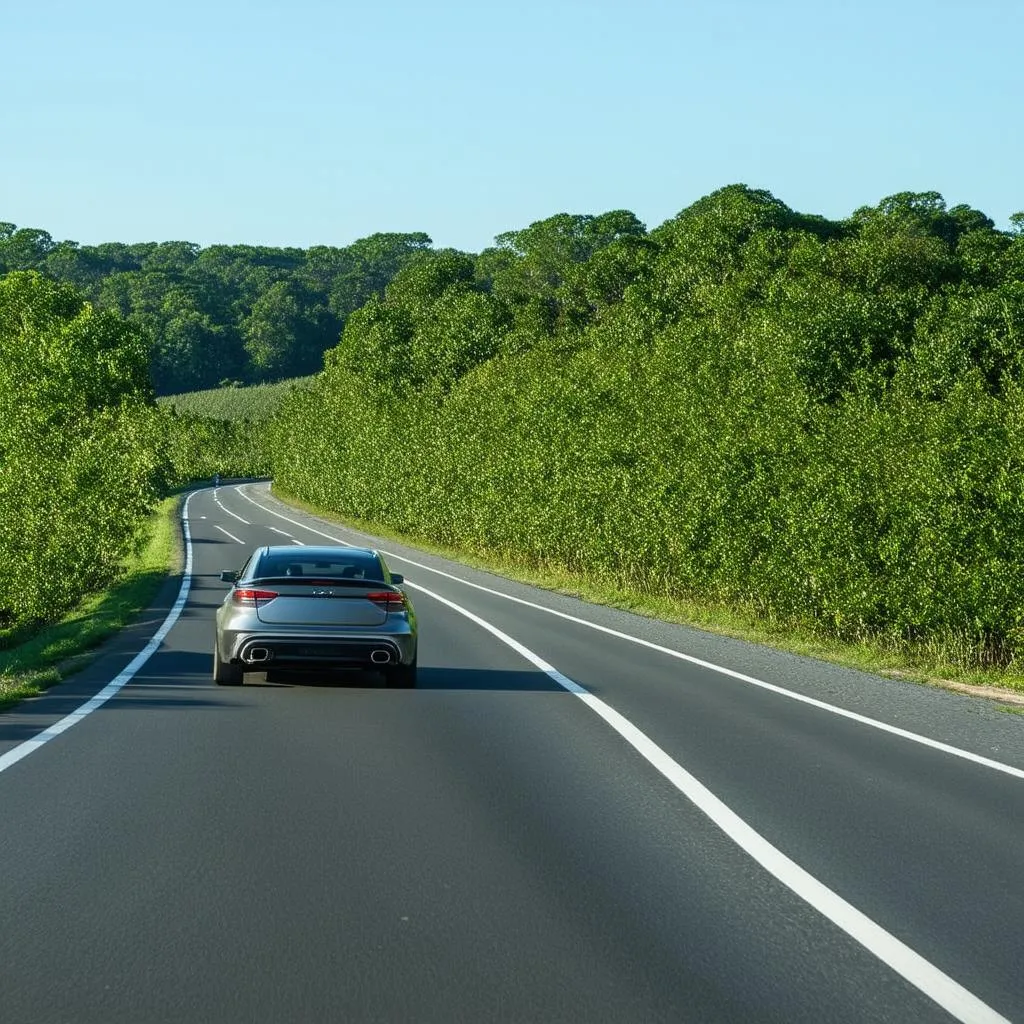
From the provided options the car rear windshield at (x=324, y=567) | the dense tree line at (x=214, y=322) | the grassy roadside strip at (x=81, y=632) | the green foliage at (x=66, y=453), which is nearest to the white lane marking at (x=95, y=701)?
the grassy roadside strip at (x=81, y=632)

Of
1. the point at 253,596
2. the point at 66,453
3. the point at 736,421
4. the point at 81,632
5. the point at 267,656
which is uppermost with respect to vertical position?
the point at 736,421

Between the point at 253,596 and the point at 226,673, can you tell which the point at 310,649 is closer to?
the point at 253,596

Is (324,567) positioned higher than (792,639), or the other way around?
(324,567)

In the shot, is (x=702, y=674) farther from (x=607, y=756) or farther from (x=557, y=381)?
(x=557, y=381)

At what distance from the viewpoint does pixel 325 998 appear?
5.24m

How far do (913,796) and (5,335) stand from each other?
72940mm

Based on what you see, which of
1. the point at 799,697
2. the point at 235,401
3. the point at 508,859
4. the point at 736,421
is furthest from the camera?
the point at 235,401

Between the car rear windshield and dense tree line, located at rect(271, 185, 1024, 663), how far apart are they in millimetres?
8131

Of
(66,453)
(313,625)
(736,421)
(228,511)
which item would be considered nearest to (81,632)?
(313,625)

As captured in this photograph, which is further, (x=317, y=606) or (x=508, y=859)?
(x=317, y=606)

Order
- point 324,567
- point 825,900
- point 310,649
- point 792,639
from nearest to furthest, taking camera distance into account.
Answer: point 825,900 < point 310,649 < point 324,567 < point 792,639

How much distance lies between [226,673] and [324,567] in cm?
149

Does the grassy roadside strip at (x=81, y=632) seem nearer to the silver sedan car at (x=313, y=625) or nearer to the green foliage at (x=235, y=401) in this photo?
the silver sedan car at (x=313, y=625)

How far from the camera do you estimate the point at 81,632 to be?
82.5 feet
